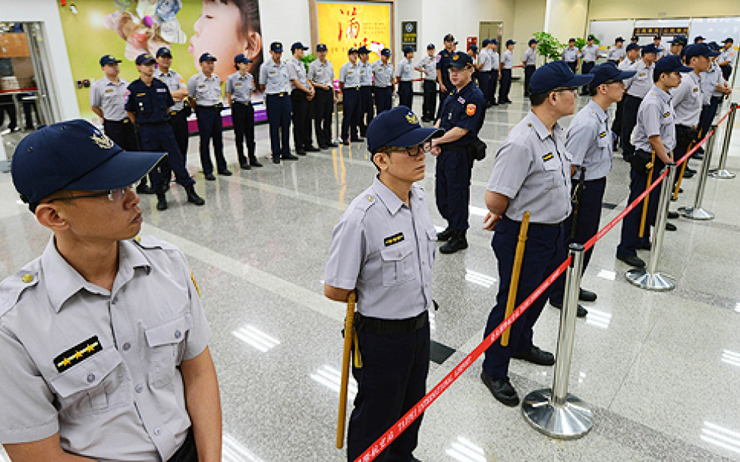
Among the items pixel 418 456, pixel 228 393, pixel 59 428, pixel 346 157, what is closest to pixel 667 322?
pixel 418 456

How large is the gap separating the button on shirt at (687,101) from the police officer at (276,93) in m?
5.47

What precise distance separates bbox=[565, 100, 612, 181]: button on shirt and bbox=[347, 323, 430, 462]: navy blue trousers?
2.06 metres

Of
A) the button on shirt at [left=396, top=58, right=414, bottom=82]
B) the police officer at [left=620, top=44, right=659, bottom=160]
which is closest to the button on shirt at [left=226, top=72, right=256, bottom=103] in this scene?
the button on shirt at [left=396, top=58, right=414, bottom=82]

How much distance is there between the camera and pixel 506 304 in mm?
2650

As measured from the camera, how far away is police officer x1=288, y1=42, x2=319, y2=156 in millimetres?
8320

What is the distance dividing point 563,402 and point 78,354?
230cm

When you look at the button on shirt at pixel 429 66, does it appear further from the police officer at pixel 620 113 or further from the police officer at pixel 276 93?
the police officer at pixel 276 93

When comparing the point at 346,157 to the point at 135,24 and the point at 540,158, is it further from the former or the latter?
the point at 540,158

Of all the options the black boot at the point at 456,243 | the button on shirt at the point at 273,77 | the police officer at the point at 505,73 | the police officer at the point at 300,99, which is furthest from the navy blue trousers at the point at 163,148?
the police officer at the point at 505,73

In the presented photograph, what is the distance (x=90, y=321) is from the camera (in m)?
1.08

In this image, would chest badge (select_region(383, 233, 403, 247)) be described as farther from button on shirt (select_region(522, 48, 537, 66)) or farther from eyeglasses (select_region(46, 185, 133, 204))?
button on shirt (select_region(522, 48, 537, 66))

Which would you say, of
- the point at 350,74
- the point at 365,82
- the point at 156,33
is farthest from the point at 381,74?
the point at 156,33

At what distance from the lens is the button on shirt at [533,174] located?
2523mm

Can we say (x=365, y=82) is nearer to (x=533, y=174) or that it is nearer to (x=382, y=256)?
(x=533, y=174)
